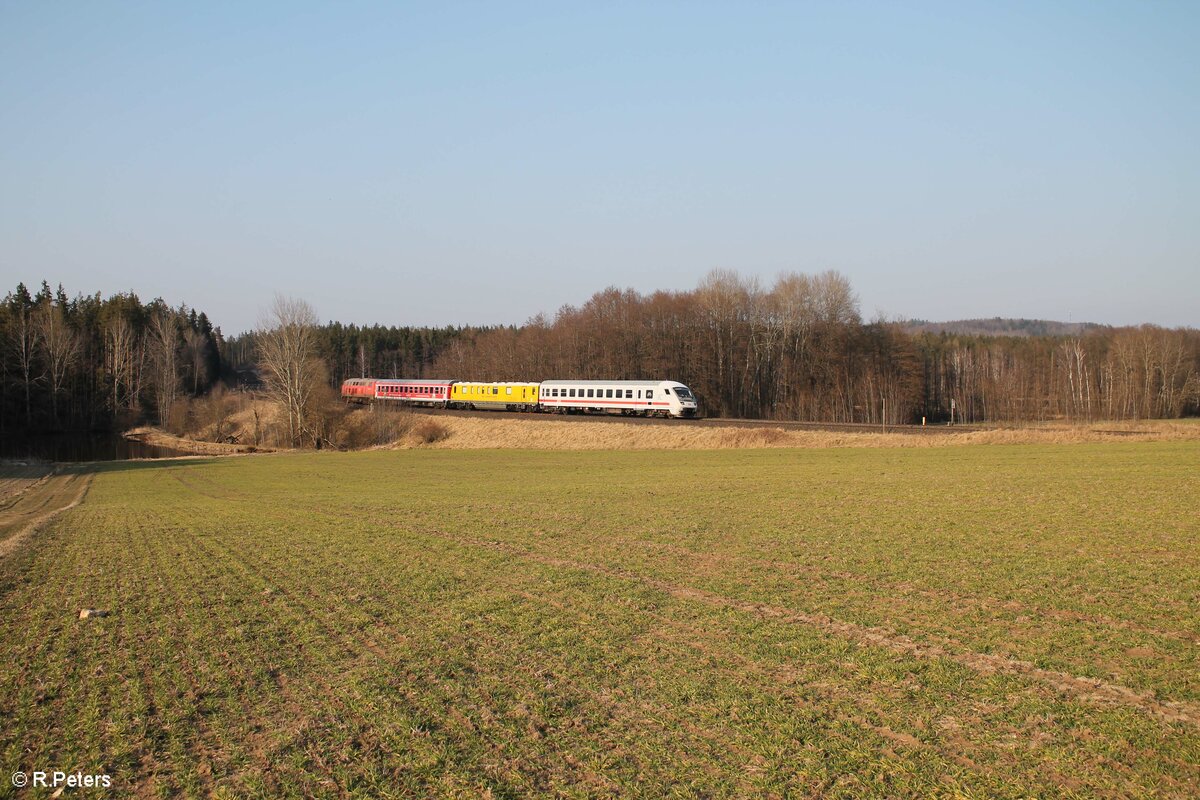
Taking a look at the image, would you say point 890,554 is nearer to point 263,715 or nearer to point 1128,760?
point 1128,760

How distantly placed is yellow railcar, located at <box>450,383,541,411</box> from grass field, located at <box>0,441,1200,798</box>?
46.2 m

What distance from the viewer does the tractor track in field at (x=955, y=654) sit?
21.7ft

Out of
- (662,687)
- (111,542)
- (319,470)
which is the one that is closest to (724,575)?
(662,687)

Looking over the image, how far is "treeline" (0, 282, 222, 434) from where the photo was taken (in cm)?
8144

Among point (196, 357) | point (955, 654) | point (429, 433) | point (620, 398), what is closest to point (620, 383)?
point (620, 398)

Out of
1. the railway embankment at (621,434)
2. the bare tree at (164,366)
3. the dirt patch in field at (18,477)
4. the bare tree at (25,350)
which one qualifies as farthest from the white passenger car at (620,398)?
the bare tree at (25,350)

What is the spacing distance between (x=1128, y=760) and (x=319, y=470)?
3777 cm

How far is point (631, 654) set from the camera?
8.48 meters

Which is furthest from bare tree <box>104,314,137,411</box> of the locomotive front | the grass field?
the grass field

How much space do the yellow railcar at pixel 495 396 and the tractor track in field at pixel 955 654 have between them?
173ft

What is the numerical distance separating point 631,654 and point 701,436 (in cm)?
3542

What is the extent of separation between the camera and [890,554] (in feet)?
42.8

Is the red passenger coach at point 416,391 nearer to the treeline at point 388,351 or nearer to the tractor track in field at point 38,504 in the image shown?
the tractor track in field at point 38,504

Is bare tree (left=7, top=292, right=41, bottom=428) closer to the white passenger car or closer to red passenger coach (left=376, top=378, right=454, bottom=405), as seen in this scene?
red passenger coach (left=376, top=378, right=454, bottom=405)
